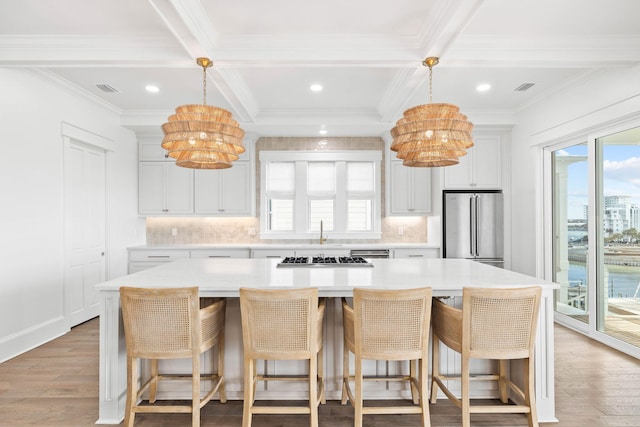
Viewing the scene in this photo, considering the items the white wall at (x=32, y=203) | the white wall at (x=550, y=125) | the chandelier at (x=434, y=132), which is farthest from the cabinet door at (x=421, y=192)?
the white wall at (x=32, y=203)

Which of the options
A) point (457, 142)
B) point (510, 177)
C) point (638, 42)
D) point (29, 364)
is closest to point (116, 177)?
point (29, 364)

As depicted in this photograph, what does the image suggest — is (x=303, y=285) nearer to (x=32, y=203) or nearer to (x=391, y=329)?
(x=391, y=329)

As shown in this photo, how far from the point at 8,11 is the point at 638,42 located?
4.86 metres

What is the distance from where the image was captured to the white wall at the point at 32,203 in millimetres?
3447

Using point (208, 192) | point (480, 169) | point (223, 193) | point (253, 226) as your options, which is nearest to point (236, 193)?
point (223, 193)

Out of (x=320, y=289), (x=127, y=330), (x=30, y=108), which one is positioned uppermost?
(x=30, y=108)

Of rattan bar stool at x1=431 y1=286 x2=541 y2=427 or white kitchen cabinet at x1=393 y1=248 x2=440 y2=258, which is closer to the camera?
rattan bar stool at x1=431 y1=286 x2=541 y2=427

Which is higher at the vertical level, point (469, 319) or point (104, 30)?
point (104, 30)

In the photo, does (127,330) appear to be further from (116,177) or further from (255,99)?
(116,177)

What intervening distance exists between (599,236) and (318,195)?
360cm

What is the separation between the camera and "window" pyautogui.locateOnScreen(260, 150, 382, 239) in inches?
231

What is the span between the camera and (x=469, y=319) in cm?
214

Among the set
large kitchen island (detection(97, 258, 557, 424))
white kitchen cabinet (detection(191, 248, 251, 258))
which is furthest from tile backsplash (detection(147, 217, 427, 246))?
large kitchen island (detection(97, 258, 557, 424))

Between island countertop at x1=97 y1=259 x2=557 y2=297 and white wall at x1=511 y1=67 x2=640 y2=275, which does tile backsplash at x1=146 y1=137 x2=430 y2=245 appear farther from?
island countertop at x1=97 y1=259 x2=557 y2=297
